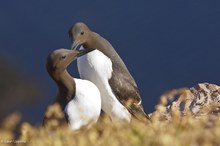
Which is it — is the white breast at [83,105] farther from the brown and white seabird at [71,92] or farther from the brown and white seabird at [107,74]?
the brown and white seabird at [107,74]

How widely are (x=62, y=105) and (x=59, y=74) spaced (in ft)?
0.73

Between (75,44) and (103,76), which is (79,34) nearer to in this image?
(75,44)

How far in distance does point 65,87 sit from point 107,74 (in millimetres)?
642

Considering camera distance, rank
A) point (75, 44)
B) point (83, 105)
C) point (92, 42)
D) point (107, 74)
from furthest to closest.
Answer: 1. point (107, 74)
2. point (92, 42)
3. point (75, 44)
4. point (83, 105)

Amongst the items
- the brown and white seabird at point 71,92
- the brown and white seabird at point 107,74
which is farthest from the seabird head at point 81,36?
the brown and white seabird at point 71,92

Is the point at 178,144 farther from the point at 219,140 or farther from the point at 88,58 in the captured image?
the point at 88,58

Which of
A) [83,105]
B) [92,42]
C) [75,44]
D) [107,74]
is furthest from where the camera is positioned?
[107,74]

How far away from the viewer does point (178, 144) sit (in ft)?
10.9

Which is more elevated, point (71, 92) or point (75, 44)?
point (75, 44)

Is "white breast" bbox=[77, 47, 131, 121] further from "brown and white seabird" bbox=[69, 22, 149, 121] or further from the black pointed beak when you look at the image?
the black pointed beak

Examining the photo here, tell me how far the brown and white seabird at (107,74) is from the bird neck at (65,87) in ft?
1.00

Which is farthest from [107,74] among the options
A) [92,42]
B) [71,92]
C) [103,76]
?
[71,92]

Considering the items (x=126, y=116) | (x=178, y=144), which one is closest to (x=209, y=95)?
(x=126, y=116)

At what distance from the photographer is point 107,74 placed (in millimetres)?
6074
